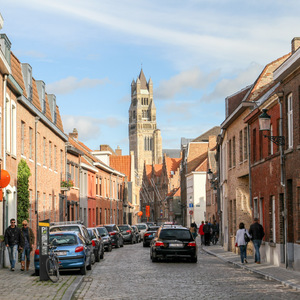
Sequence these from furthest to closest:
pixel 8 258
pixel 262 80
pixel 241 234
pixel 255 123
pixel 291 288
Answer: pixel 262 80, pixel 255 123, pixel 241 234, pixel 8 258, pixel 291 288

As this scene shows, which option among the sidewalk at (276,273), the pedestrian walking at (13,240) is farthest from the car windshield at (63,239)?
the sidewalk at (276,273)

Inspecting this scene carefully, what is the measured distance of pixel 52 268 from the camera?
1833cm

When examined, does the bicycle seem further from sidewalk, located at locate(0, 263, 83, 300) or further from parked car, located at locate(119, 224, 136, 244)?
parked car, located at locate(119, 224, 136, 244)

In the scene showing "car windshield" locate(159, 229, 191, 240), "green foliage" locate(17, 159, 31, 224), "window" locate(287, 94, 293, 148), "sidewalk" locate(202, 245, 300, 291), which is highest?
A: "window" locate(287, 94, 293, 148)

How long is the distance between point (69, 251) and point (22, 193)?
746cm

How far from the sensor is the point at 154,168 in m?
147

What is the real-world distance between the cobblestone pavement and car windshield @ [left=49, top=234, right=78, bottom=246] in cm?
120

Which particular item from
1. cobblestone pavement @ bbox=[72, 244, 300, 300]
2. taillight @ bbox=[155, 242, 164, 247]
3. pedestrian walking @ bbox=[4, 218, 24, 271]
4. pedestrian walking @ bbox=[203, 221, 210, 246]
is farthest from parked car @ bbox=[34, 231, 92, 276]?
pedestrian walking @ bbox=[203, 221, 210, 246]

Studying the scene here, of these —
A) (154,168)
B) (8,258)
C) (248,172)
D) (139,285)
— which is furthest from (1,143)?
(154,168)

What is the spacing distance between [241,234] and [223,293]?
408 inches

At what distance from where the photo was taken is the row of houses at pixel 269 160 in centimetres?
2158

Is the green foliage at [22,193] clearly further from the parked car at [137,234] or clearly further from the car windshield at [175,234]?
the parked car at [137,234]

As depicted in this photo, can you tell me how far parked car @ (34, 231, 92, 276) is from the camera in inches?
814

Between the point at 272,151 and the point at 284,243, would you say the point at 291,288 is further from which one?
the point at 272,151
